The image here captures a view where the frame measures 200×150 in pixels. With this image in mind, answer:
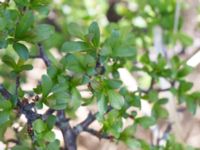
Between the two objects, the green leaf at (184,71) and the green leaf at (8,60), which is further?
the green leaf at (184,71)

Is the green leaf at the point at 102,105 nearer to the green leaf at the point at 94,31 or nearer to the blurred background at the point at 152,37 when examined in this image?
the green leaf at the point at 94,31

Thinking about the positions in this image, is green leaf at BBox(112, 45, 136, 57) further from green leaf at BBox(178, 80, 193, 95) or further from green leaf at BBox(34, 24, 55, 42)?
green leaf at BBox(178, 80, 193, 95)

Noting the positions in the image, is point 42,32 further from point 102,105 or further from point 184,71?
point 184,71

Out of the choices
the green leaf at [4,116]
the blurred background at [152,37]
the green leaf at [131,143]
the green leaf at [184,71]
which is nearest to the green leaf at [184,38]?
the blurred background at [152,37]

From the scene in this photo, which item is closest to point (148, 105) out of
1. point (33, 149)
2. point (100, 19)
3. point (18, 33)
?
point (100, 19)

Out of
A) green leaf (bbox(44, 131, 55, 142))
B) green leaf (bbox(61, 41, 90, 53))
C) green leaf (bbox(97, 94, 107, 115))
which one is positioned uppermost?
green leaf (bbox(61, 41, 90, 53))

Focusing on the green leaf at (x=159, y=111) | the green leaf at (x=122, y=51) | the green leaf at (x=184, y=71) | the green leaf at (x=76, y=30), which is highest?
the green leaf at (x=76, y=30)

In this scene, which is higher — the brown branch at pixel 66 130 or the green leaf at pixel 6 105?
the green leaf at pixel 6 105

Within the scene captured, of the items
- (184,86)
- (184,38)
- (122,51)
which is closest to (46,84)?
(122,51)

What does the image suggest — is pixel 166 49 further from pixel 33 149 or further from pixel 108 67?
pixel 33 149

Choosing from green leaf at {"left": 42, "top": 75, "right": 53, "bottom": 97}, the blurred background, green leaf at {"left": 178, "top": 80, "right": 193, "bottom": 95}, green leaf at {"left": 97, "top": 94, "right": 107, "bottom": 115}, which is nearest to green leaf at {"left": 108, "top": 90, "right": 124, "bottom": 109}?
green leaf at {"left": 97, "top": 94, "right": 107, "bottom": 115}
